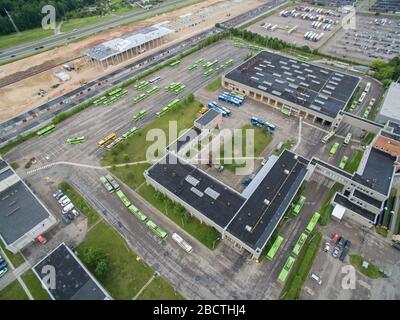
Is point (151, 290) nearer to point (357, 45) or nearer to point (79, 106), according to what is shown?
point (79, 106)

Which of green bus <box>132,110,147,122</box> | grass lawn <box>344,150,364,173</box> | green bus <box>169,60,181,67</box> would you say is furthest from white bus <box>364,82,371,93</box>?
green bus <box>132,110,147,122</box>

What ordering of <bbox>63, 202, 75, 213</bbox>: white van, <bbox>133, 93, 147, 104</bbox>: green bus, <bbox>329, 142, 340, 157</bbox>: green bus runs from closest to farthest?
<bbox>63, 202, 75, 213</bbox>: white van → <bbox>329, 142, 340, 157</bbox>: green bus → <bbox>133, 93, 147, 104</bbox>: green bus

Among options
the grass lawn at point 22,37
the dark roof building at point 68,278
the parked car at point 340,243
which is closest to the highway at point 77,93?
the dark roof building at point 68,278

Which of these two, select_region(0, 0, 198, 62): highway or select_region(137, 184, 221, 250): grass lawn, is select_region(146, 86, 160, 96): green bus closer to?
select_region(137, 184, 221, 250): grass lawn

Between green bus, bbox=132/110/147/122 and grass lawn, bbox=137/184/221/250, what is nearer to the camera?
grass lawn, bbox=137/184/221/250

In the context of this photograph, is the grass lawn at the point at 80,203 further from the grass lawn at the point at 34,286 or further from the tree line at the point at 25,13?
the tree line at the point at 25,13
